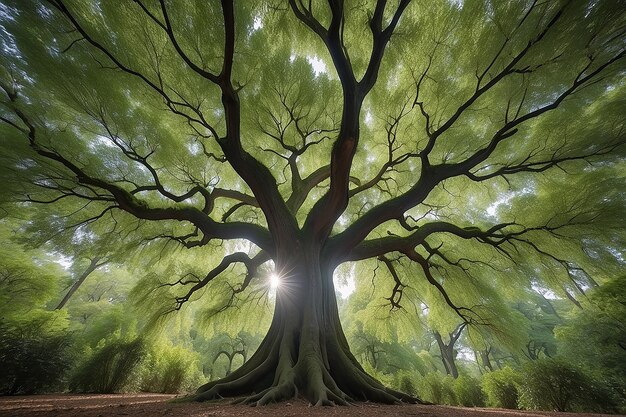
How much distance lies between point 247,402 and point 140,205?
13.2 ft

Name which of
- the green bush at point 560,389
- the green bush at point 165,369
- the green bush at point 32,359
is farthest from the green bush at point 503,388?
the green bush at point 32,359

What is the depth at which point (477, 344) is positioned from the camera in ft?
21.2

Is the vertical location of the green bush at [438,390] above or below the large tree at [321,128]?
below

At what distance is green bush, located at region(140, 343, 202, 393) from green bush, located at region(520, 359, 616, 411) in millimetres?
8688

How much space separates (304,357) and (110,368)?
18.2ft

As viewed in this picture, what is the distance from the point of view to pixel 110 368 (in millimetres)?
6020

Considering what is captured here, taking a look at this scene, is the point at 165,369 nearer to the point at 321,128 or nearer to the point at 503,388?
Result: the point at 321,128

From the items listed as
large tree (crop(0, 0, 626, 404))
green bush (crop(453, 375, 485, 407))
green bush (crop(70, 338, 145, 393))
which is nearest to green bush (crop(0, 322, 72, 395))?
green bush (crop(70, 338, 145, 393))

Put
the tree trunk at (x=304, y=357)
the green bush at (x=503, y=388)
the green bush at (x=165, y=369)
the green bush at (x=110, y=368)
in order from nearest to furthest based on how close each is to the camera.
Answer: the tree trunk at (x=304, y=357) < the green bush at (x=110, y=368) < the green bush at (x=503, y=388) < the green bush at (x=165, y=369)

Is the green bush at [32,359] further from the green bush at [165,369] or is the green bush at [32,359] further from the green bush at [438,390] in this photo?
the green bush at [438,390]

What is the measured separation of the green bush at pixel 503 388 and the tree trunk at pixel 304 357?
13.3 feet

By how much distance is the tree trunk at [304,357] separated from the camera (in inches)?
130

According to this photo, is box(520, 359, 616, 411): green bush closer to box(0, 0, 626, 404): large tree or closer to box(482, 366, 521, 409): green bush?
box(482, 366, 521, 409): green bush

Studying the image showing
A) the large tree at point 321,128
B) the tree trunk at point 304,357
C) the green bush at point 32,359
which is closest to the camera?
the tree trunk at point 304,357
